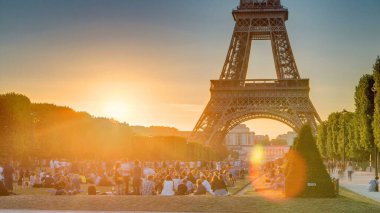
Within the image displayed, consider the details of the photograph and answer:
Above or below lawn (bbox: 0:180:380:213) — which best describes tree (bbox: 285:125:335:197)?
above

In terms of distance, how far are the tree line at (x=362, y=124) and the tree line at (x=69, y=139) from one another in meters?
17.5

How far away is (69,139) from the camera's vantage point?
74.2 meters

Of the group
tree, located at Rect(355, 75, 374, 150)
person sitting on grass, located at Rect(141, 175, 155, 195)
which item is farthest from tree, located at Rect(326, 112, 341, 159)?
person sitting on grass, located at Rect(141, 175, 155, 195)

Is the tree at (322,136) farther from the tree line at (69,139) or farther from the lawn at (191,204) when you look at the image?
the lawn at (191,204)

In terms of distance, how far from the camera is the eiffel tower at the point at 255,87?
77.1 metres

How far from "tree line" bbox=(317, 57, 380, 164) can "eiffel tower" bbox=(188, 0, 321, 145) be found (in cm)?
344

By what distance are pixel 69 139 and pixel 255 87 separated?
82.1 feet

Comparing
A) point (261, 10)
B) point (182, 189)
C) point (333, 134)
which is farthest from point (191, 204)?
point (261, 10)

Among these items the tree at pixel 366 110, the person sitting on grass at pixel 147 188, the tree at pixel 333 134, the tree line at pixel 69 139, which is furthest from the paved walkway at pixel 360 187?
the tree line at pixel 69 139

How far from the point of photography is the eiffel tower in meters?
77.1

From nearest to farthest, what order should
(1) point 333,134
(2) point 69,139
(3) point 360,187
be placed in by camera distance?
(3) point 360,187 → (1) point 333,134 → (2) point 69,139

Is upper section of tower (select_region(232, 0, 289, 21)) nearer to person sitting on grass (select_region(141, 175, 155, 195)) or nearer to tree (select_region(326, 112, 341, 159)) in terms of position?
tree (select_region(326, 112, 341, 159))

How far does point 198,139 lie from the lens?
80.5 m

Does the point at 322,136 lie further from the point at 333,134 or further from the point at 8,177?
the point at 8,177
